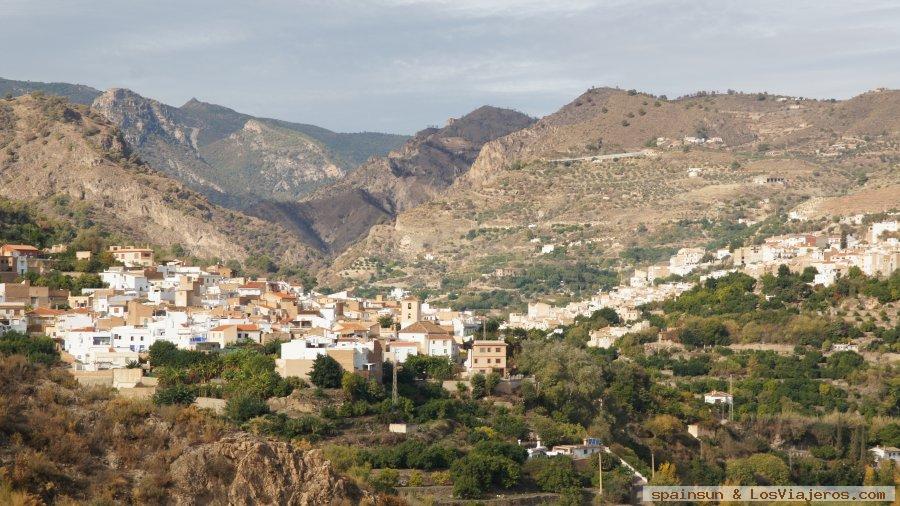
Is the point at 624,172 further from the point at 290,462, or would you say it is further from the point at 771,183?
the point at 290,462

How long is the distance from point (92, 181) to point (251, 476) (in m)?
74.3

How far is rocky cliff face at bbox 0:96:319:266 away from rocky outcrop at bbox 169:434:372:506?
63.9 meters

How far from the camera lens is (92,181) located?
320 feet

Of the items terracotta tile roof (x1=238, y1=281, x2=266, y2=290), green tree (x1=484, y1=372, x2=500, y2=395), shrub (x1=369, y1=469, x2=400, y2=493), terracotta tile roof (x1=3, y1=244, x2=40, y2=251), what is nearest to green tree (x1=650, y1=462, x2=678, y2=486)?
green tree (x1=484, y1=372, x2=500, y2=395)

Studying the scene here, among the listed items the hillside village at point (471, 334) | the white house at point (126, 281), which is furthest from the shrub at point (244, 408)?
the white house at point (126, 281)

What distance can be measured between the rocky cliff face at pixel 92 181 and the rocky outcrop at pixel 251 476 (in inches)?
2514

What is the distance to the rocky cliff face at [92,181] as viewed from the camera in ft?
312

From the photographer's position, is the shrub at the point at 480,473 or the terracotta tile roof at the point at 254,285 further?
the terracotta tile roof at the point at 254,285

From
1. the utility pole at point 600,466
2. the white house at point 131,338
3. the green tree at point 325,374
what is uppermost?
the white house at point 131,338

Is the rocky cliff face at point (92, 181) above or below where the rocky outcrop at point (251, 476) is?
above

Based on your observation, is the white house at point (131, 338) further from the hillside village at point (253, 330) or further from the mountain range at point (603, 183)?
the mountain range at point (603, 183)

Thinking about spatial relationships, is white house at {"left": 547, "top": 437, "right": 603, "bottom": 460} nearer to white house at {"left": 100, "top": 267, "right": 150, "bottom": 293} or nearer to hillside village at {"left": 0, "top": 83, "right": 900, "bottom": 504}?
hillside village at {"left": 0, "top": 83, "right": 900, "bottom": 504}

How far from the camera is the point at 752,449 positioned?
161 feet

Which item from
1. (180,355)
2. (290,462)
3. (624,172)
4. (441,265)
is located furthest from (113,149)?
(290,462)
